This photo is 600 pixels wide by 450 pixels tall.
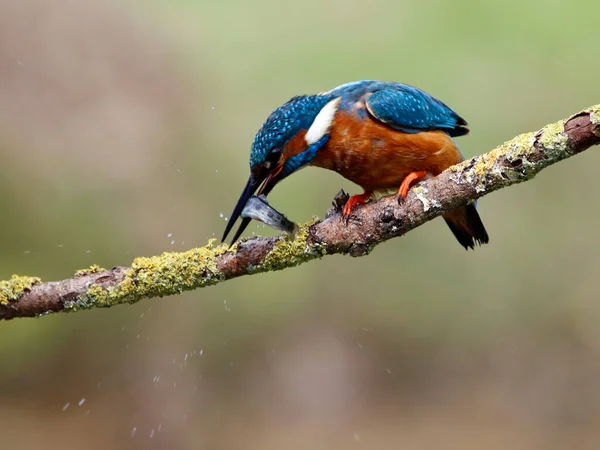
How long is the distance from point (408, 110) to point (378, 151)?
203mm

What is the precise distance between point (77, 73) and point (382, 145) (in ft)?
10.3

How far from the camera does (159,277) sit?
82.5 inches

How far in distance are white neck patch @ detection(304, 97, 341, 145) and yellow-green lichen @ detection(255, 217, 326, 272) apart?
1.40 feet

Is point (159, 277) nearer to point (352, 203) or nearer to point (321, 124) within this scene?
point (352, 203)

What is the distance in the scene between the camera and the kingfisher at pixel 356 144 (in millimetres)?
2344

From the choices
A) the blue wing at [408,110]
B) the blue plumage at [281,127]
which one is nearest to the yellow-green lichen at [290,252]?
the blue plumage at [281,127]

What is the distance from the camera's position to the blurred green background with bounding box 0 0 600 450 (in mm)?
4250

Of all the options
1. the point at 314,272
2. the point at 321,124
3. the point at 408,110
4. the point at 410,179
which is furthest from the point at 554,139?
the point at 314,272

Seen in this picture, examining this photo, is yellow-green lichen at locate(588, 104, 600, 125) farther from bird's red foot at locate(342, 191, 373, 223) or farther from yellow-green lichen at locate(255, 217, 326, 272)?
yellow-green lichen at locate(255, 217, 326, 272)

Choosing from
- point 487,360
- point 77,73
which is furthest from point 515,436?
point 77,73

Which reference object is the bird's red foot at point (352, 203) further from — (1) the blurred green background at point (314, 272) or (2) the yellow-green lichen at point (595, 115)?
(1) the blurred green background at point (314, 272)

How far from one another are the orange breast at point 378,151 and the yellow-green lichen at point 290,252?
0.41 m

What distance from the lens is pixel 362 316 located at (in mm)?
4500

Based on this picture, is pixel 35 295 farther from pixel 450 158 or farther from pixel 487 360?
pixel 487 360
